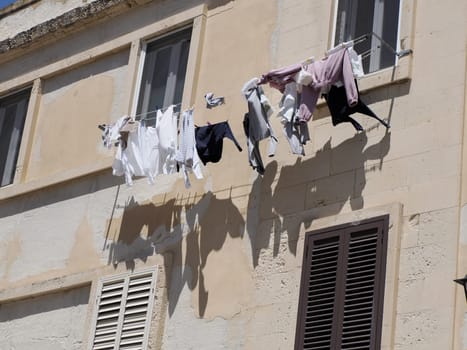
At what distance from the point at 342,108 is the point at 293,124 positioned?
1.91ft

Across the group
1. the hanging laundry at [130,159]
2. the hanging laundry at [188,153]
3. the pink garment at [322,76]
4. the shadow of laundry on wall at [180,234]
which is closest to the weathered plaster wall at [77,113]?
the hanging laundry at [130,159]

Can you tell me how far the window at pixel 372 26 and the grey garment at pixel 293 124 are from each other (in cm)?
91

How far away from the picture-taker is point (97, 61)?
62.4ft

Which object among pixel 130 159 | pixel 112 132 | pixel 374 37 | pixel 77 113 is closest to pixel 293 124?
pixel 374 37

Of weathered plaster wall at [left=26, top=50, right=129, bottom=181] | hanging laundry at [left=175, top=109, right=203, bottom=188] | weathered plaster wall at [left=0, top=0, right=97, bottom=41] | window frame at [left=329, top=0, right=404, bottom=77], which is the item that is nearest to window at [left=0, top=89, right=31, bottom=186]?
weathered plaster wall at [left=26, top=50, right=129, bottom=181]

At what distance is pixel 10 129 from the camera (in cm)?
1972

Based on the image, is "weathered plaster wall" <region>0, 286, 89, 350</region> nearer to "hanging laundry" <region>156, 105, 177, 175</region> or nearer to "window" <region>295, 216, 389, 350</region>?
"hanging laundry" <region>156, 105, 177, 175</region>

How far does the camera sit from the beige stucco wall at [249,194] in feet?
46.1

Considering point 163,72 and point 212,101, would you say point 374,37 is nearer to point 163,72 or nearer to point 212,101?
point 212,101

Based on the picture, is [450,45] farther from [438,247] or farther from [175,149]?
[175,149]

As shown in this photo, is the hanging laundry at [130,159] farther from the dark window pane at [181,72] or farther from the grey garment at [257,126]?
the grey garment at [257,126]

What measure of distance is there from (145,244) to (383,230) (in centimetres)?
353

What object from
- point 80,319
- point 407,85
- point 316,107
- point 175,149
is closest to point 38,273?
point 80,319

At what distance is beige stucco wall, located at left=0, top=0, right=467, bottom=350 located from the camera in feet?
46.1
